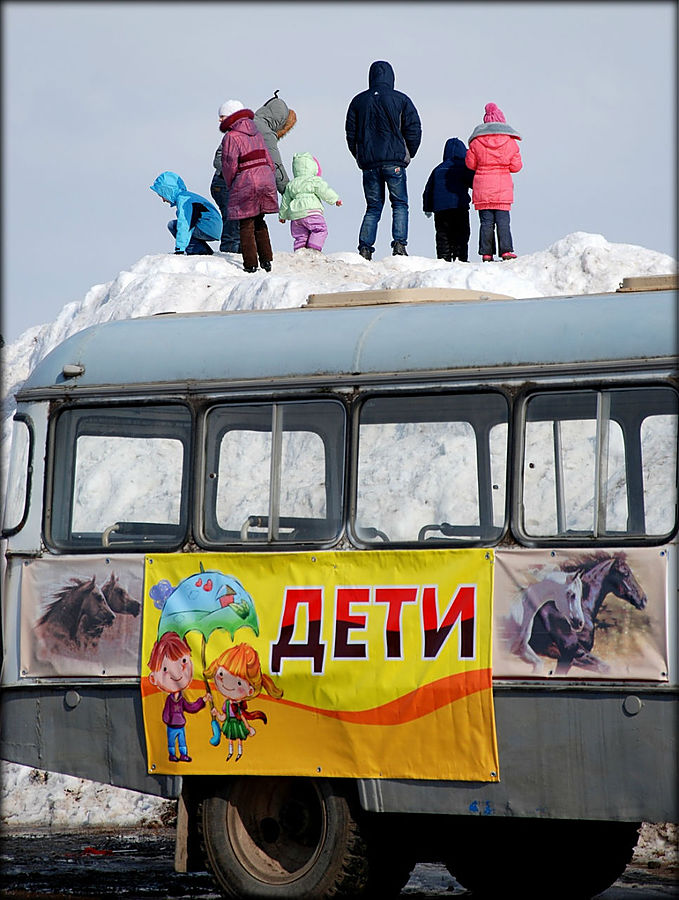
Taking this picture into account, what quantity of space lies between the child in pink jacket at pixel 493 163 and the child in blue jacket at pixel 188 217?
3562 mm

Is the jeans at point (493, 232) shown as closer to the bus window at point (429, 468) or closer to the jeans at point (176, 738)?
the bus window at point (429, 468)

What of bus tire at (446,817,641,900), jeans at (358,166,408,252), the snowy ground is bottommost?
bus tire at (446,817,641,900)

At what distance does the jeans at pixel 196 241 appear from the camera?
2026 centimetres

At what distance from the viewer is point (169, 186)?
19.1m

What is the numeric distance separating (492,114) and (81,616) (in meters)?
11.1

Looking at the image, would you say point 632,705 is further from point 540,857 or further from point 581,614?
point 540,857

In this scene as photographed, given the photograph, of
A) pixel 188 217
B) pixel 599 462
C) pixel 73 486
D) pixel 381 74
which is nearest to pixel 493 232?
pixel 381 74

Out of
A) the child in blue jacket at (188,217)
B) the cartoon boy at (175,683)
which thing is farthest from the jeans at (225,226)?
the cartoon boy at (175,683)

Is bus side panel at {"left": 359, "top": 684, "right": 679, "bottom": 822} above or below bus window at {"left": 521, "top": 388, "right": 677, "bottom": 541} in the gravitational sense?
below

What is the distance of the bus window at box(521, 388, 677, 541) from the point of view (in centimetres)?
773

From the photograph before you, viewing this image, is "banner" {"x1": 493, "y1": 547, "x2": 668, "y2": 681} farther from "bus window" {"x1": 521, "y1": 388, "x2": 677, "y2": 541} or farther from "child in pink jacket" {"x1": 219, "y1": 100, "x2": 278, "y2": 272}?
"child in pink jacket" {"x1": 219, "y1": 100, "x2": 278, "y2": 272}

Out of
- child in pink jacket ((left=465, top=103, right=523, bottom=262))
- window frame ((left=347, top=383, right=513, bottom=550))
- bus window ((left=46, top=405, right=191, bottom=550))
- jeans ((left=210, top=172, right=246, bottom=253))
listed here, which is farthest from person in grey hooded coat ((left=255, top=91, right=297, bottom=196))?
window frame ((left=347, top=383, right=513, bottom=550))

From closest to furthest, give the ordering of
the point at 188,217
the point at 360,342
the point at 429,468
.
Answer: the point at 429,468, the point at 360,342, the point at 188,217

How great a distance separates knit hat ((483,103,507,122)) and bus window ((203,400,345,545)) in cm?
1039
